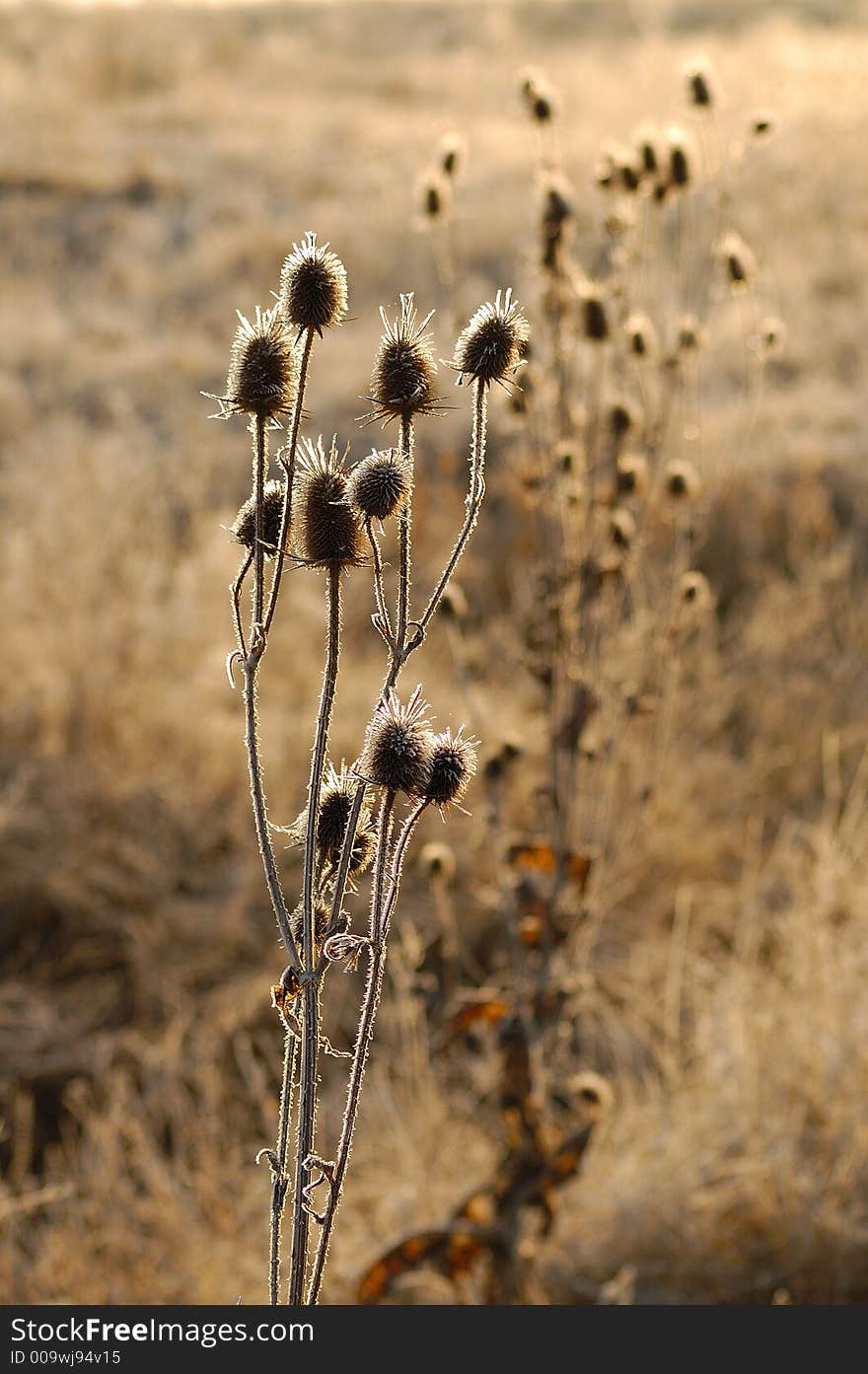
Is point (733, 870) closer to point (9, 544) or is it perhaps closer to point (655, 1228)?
point (655, 1228)

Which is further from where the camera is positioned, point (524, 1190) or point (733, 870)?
point (733, 870)

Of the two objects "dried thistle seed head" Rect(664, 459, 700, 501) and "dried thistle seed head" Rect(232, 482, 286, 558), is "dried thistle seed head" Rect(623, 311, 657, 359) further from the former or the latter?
"dried thistle seed head" Rect(232, 482, 286, 558)

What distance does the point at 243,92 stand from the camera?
17016 mm

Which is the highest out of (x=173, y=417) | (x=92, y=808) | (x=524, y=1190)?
(x=173, y=417)

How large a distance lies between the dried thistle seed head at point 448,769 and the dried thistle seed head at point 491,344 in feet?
0.98

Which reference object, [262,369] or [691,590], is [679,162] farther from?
[262,369]

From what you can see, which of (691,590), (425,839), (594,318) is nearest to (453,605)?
(691,590)

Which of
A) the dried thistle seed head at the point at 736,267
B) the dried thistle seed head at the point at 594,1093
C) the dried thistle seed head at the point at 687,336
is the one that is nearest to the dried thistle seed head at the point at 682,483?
the dried thistle seed head at the point at 687,336

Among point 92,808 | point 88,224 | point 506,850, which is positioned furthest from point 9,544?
point 88,224

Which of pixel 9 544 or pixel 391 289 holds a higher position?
pixel 391 289

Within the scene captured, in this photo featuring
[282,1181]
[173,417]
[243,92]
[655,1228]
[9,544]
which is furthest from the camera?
[243,92]

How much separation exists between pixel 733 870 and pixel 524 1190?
6.84ft

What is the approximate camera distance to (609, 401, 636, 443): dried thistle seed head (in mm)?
2492

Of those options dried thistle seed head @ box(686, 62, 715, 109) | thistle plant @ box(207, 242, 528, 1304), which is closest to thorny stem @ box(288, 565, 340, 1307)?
thistle plant @ box(207, 242, 528, 1304)
